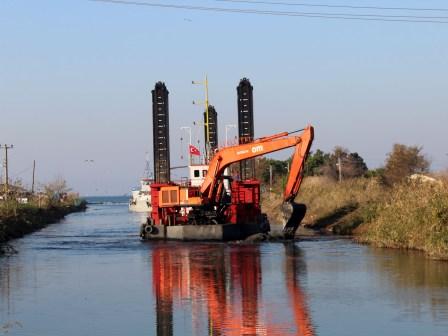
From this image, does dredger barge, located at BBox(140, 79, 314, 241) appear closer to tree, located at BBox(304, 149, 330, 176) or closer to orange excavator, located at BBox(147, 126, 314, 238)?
orange excavator, located at BBox(147, 126, 314, 238)

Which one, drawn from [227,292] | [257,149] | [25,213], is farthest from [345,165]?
[227,292]

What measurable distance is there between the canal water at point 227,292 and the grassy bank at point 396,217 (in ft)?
3.15

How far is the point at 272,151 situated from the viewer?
1817 inches

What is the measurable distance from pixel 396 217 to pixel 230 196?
→ 50.1ft

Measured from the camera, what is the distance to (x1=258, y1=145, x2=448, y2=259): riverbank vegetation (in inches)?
1330

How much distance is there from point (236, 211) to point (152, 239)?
5.01 m

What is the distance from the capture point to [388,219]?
38.5 metres

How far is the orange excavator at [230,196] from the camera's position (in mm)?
45562

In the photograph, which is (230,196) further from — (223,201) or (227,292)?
(227,292)

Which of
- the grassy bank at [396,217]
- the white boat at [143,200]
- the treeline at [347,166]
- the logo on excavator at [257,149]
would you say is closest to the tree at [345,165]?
the treeline at [347,166]

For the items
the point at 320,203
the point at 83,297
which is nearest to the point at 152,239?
the point at 320,203

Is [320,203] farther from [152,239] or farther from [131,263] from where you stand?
[131,263]

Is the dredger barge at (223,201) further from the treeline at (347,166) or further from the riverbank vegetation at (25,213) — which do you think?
the treeline at (347,166)

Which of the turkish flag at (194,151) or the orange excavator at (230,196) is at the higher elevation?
the turkish flag at (194,151)
